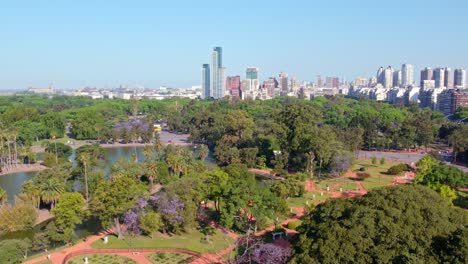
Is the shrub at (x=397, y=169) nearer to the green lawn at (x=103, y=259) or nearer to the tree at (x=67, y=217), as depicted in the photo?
the green lawn at (x=103, y=259)

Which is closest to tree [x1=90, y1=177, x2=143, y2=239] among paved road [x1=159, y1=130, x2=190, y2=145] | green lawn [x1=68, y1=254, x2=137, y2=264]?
green lawn [x1=68, y1=254, x2=137, y2=264]

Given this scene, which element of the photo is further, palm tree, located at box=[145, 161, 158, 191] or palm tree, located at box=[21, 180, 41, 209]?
palm tree, located at box=[145, 161, 158, 191]

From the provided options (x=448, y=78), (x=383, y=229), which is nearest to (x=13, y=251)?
(x=383, y=229)

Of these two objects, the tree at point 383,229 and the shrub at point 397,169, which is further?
the shrub at point 397,169

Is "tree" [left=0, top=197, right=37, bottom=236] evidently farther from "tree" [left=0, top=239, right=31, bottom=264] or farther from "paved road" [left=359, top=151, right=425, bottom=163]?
"paved road" [left=359, top=151, right=425, bottom=163]

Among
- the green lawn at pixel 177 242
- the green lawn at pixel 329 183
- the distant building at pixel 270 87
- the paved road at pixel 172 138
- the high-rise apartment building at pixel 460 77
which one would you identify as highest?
the high-rise apartment building at pixel 460 77

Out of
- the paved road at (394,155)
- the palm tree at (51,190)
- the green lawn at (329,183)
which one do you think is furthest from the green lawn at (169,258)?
the paved road at (394,155)
